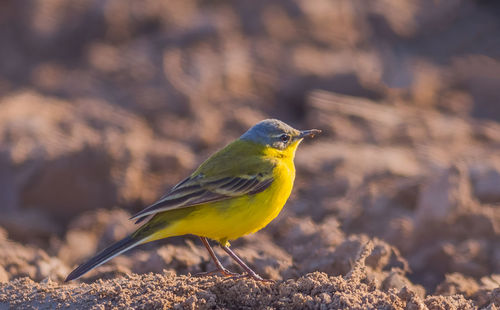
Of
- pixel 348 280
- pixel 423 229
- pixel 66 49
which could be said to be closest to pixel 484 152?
pixel 423 229

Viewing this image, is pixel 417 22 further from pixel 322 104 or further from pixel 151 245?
pixel 151 245

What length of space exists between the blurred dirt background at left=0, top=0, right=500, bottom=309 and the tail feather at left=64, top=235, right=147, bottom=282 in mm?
194

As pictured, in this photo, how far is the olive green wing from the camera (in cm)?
559

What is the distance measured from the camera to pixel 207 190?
572cm

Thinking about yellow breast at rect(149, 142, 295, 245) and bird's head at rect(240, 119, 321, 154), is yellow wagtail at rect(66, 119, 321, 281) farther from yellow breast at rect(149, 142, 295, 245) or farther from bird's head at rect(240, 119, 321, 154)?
bird's head at rect(240, 119, 321, 154)

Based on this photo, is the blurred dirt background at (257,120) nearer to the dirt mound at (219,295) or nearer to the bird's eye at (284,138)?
the dirt mound at (219,295)

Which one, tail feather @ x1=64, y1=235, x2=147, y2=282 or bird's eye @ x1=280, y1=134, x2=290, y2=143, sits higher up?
bird's eye @ x1=280, y1=134, x2=290, y2=143

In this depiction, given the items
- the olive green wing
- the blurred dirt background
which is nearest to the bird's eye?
the olive green wing

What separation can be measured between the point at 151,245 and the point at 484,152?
16.0ft

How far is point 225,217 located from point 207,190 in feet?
0.88

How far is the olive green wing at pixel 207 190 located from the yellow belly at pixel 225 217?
66 mm

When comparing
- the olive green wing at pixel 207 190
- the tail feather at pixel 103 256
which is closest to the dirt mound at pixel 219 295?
the tail feather at pixel 103 256

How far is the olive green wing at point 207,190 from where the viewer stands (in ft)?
18.3

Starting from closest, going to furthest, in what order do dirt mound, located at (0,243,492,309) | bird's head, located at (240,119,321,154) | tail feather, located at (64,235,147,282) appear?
dirt mound, located at (0,243,492,309)
tail feather, located at (64,235,147,282)
bird's head, located at (240,119,321,154)
